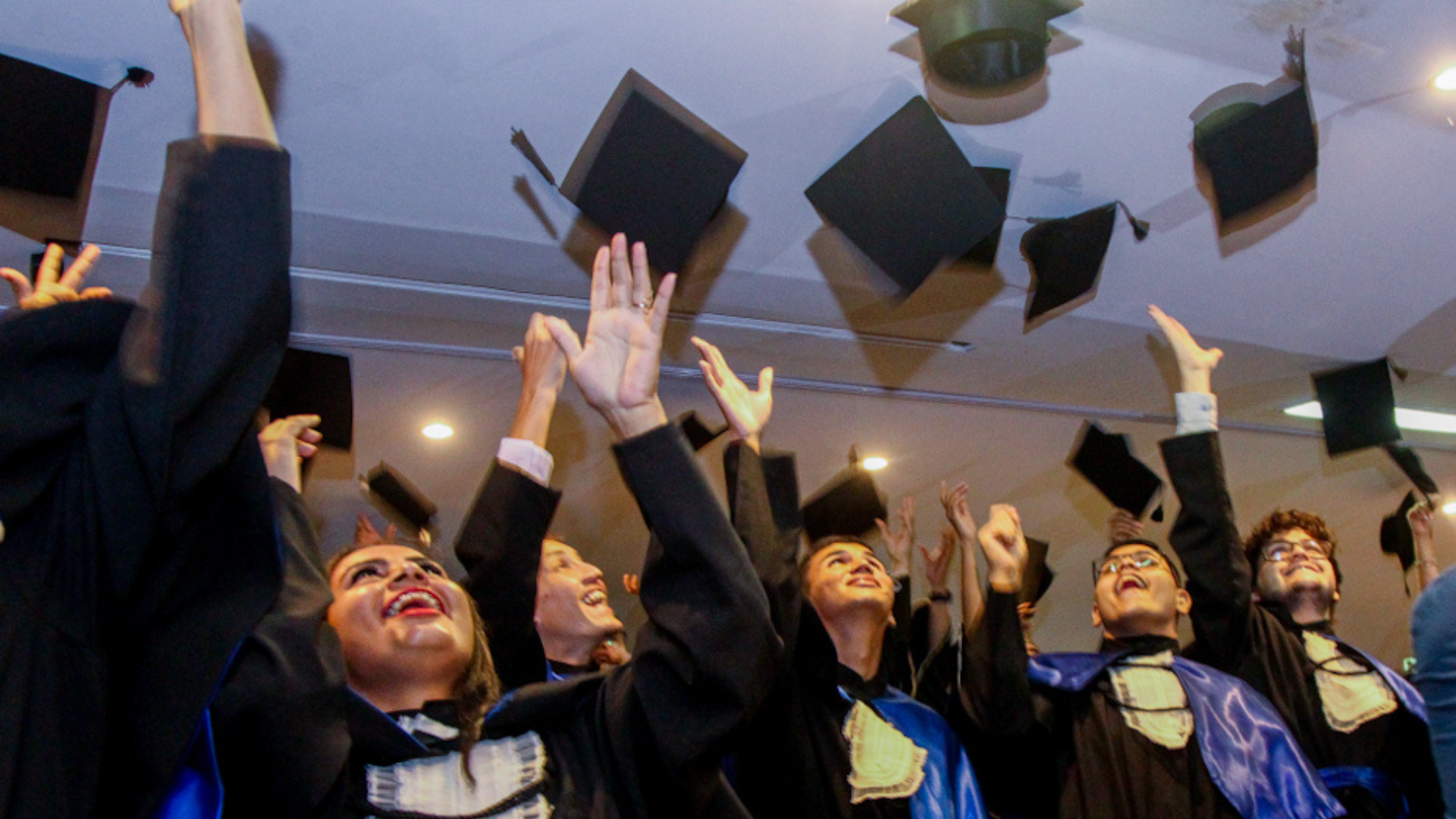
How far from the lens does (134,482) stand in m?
1.16

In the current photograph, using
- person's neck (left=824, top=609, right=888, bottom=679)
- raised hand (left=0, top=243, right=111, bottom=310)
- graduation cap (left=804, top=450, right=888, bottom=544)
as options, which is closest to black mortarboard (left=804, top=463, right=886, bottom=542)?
Answer: graduation cap (left=804, top=450, right=888, bottom=544)

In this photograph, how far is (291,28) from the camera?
2180 millimetres

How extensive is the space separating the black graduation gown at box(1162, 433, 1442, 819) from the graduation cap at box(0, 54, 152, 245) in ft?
7.99

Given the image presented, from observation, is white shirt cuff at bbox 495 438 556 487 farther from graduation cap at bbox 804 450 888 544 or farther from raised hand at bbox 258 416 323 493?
graduation cap at bbox 804 450 888 544

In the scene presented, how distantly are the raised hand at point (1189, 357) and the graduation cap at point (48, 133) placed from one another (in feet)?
7.86

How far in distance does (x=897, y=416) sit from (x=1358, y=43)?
220 cm

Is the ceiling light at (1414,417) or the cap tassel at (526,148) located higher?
the cap tassel at (526,148)

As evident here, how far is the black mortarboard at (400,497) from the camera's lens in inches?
162

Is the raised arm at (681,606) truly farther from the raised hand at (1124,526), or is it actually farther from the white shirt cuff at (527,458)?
the raised hand at (1124,526)

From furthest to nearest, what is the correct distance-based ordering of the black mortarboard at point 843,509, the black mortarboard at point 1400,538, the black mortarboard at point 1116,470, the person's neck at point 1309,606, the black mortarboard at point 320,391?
the black mortarboard at point 1400,538 < the black mortarboard at point 1116,470 < the black mortarboard at point 843,509 < the person's neck at point 1309,606 < the black mortarboard at point 320,391

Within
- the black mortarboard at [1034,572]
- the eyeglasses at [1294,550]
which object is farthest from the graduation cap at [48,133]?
the black mortarboard at [1034,572]

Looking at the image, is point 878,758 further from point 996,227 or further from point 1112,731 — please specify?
point 996,227

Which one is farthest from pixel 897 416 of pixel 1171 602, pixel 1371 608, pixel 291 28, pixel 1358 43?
pixel 1371 608

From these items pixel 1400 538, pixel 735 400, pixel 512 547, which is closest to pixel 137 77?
pixel 512 547
